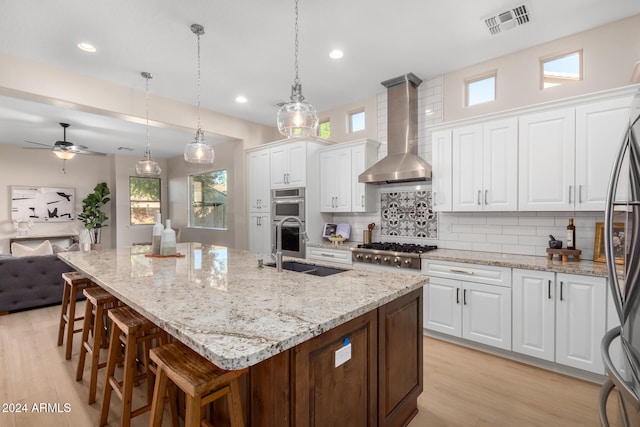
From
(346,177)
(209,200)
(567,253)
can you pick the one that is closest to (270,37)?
(346,177)

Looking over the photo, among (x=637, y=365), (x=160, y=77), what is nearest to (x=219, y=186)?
(x=160, y=77)

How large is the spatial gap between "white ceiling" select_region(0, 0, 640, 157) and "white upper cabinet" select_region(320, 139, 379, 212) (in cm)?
81

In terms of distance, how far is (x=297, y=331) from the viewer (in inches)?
43.7

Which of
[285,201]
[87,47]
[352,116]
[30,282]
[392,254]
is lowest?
[30,282]

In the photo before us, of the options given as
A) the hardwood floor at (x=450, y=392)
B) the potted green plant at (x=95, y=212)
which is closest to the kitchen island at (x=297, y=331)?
the hardwood floor at (x=450, y=392)

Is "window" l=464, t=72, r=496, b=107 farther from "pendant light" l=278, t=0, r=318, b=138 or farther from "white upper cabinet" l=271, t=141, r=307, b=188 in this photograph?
"pendant light" l=278, t=0, r=318, b=138

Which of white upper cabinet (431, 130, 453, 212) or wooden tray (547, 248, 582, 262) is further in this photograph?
white upper cabinet (431, 130, 453, 212)

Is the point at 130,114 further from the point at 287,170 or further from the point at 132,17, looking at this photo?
the point at 287,170

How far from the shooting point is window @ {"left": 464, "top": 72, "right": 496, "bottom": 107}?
11.4ft

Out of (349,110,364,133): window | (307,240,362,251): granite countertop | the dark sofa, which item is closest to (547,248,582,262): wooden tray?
(307,240,362,251): granite countertop

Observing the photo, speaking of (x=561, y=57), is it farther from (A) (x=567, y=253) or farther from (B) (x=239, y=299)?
(B) (x=239, y=299)

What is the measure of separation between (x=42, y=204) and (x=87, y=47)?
19.6 ft

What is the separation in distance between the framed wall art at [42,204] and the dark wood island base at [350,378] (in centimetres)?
812

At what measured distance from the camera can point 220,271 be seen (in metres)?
2.22
